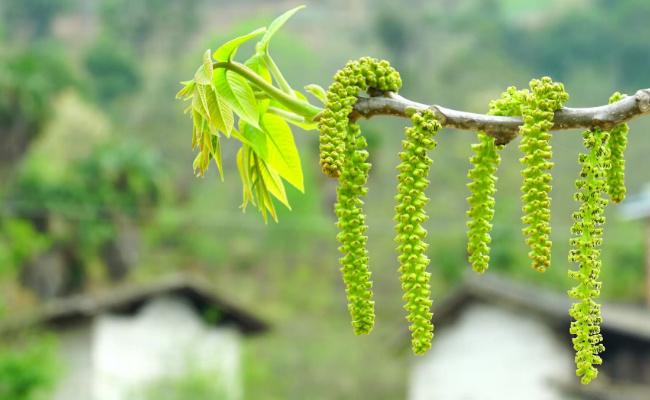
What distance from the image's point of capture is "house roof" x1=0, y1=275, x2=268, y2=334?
7355mm

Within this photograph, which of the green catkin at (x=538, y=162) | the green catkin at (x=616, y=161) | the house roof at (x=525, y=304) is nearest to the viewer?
the green catkin at (x=538, y=162)

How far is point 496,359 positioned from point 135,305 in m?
3.10

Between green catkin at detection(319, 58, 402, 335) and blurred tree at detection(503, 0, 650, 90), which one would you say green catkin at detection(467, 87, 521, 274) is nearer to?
green catkin at detection(319, 58, 402, 335)

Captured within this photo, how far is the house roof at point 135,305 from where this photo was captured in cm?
736

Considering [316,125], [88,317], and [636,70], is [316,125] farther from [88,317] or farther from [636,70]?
[636,70]

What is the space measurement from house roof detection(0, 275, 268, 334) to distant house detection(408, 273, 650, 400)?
5.68 feet

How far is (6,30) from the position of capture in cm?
2322

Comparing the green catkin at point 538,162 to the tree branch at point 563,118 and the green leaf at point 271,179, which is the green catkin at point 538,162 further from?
the green leaf at point 271,179

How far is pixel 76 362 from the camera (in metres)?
7.48

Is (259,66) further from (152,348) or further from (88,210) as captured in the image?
(88,210)

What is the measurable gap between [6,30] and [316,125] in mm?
24309

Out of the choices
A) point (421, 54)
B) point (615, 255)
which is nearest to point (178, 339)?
point (615, 255)

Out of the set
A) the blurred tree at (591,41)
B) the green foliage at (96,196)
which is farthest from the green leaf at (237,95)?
the blurred tree at (591,41)

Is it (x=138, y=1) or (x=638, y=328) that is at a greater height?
(x=138, y=1)
